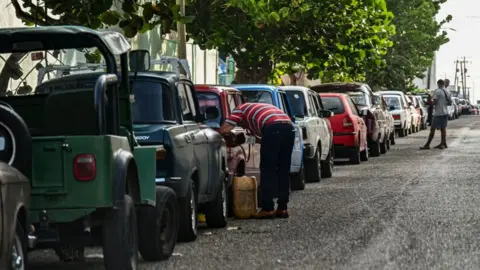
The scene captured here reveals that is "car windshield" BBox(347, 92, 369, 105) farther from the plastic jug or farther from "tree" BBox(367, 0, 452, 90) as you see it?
"tree" BBox(367, 0, 452, 90)

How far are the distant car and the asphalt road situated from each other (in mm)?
9749

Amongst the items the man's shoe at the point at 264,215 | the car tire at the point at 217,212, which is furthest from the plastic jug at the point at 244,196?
the car tire at the point at 217,212

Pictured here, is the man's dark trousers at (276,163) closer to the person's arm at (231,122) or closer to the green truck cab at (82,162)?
the person's arm at (231,122)

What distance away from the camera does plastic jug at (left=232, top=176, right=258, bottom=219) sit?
49.7 feet

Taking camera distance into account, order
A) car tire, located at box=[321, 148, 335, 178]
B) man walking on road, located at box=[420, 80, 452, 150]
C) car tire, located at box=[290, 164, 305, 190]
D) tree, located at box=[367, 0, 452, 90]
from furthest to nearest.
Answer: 1. tree, located at box=[367, 0, 452, 90]
2. man walking on road, located at box=[420, 80, 452, 150]
3. car tire, located at box=[321, 148, 335, 178]
4. car tire, located at box=[290, 164, 305, 190]

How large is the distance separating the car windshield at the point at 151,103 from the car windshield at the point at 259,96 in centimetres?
665

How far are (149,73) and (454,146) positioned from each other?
25.0 meters

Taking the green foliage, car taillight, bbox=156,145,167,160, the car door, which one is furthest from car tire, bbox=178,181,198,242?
the green foliage

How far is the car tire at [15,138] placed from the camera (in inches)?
332

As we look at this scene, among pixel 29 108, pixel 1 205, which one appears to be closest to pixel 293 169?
pixel 29 108

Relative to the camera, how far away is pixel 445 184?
20.2 metres

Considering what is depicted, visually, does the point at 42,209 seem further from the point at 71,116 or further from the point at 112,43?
the point at 112,43

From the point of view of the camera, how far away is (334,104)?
2717 cm

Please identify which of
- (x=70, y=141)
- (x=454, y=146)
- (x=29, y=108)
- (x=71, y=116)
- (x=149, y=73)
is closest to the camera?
(x=70, y=141)
